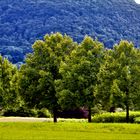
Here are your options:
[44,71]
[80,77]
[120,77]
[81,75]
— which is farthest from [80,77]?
[44,71]

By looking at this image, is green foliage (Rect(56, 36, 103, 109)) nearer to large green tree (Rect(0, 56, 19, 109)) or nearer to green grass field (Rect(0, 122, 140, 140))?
green grass field (Rect(0, 122, 140, 140))

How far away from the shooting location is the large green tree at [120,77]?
54438 mm

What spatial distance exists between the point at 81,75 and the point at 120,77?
194 inches

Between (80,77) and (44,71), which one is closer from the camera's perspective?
(80,77)

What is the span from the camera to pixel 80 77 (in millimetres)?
57469

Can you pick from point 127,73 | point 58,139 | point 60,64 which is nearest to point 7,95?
point 60,64

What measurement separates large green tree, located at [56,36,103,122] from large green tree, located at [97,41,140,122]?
47.6 inches

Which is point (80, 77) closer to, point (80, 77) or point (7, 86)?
point (80, 77)

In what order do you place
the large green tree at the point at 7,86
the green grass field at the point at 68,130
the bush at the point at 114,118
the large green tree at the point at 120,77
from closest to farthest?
1. the green grass field at the point at 68,130
2. the large green tree at the point at 120,77
3. the bush at the point at 114,118
4. the large green tree at the point at 7,86

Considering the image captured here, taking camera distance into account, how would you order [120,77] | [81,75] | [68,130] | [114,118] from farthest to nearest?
1. [114,118]
2. [81,75]
3. [120,77]
4. [68,130]

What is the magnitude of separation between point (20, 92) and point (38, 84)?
2998 millimetres

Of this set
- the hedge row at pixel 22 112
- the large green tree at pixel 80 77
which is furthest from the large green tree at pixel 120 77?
the hedge row at pixel 22 112

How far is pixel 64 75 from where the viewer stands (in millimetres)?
58969

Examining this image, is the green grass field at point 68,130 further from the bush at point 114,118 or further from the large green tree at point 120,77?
the bush at point 114,118
